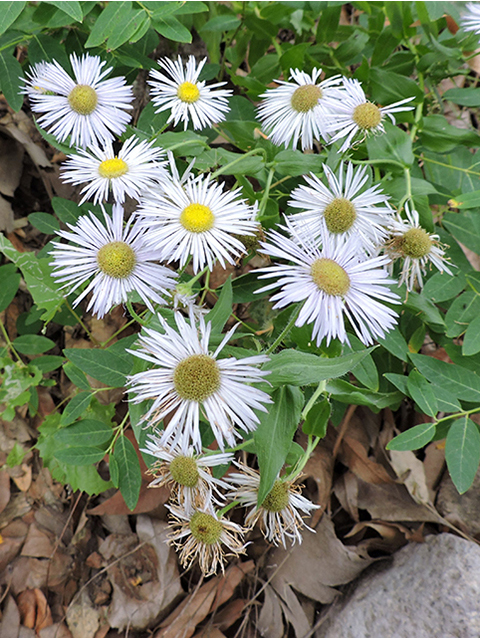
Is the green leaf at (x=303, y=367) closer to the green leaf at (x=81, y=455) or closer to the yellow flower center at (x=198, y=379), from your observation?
the yellow flower center at (x=198, y=379)

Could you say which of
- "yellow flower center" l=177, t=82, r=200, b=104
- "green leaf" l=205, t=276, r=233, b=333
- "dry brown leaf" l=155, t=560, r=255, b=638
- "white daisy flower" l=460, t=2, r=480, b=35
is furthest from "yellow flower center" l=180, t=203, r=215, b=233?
"dry brown leaf" l=155, t=560, r=255, b=638

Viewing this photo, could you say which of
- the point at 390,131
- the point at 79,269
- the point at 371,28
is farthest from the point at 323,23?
the point at 79,269

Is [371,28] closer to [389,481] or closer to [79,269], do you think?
[79,269]

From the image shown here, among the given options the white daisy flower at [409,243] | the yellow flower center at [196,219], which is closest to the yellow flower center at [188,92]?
the yellow flower center at [196,219]

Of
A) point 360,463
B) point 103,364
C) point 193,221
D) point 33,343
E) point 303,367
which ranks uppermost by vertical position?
point 193,221

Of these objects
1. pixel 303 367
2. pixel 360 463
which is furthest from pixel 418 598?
pixel 303 367

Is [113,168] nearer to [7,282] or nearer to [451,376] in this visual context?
[7,282]
